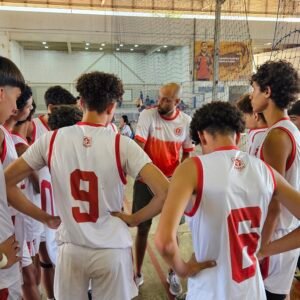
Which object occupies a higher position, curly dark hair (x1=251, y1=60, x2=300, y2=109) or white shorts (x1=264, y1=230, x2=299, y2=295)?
curly dark hair (x1=251, y1=60, x2=300, y2=109)

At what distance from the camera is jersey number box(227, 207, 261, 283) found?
1267 millimetres

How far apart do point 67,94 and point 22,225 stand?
1.66 metres

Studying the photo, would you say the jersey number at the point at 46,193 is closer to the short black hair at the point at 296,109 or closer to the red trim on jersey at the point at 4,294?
the red trim on jersey at the point at 4,294

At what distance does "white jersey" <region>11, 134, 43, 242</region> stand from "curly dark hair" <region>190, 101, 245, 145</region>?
1.40 metres

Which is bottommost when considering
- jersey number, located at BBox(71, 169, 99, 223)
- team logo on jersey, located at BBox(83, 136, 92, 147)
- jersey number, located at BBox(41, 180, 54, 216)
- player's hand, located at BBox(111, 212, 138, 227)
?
jersey number, located at BBox(41, 180, 54, 216)

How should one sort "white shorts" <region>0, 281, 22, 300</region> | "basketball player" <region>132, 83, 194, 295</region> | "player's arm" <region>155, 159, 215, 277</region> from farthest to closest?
"basketball player" <region>132, 83, 194, 295</region> → "white shorts" <region>0, 281, 22, 300</region> → "player's arm" <region>155, 159, 215, 277</region>

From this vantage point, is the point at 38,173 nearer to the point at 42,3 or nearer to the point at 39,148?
the point at 39,148

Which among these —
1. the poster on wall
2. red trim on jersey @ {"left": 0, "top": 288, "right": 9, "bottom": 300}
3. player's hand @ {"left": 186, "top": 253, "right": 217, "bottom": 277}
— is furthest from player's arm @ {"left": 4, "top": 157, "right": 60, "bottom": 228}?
the poster on wall

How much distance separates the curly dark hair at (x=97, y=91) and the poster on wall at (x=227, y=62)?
331 inches

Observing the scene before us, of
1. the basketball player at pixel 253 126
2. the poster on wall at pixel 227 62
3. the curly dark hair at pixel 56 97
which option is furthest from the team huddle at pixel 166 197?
the poster on wall at pixel 227 62

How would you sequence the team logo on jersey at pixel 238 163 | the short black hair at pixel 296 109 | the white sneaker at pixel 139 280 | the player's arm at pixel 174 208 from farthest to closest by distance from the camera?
1. the white sneaker at pixel 139 280
2. the short black hair at pixel 296 109
3. the team logo on jersey at pixel 238 163
4. the player's arm at pixel 174 208

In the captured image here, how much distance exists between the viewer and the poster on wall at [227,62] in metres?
10.0

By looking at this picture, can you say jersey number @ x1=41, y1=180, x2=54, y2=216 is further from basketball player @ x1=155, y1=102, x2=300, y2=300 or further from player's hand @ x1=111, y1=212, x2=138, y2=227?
basketball player @ x1=155, y1=102, x2=300, y2=300

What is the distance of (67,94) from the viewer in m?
3.37
